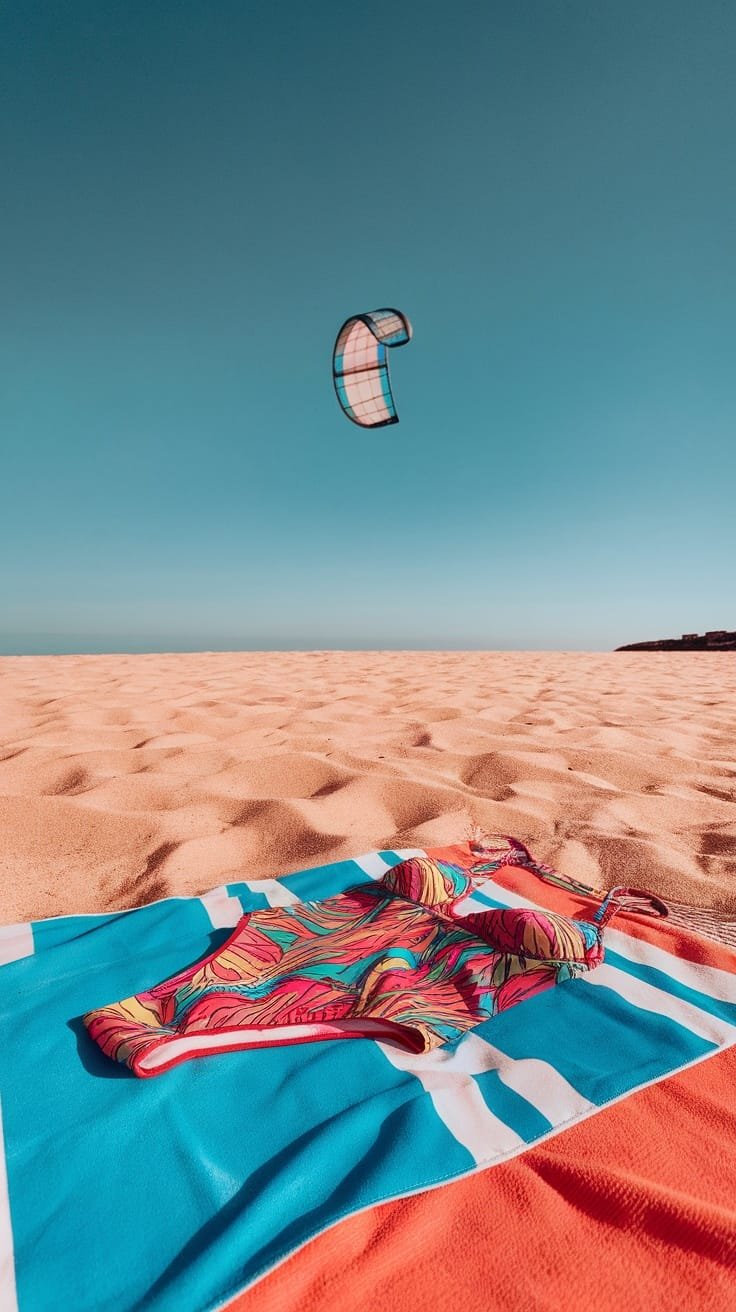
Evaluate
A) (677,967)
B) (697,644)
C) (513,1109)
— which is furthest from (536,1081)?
(697,644)

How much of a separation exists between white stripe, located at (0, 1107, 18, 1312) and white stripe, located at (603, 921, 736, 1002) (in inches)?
50.0

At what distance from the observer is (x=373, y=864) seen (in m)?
2.05

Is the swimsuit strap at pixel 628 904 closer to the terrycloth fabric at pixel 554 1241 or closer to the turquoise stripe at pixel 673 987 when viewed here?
the turquoise stripe at pixel 673 987

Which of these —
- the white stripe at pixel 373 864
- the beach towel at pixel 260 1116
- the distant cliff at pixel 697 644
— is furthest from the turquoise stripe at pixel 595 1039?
the distant cliff at pixel 697 644

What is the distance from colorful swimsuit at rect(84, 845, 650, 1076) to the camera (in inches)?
46.0

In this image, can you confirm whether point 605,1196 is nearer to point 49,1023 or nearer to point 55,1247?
point 55,1247

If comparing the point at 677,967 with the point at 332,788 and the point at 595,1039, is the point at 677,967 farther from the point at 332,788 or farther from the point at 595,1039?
the point at 332,788

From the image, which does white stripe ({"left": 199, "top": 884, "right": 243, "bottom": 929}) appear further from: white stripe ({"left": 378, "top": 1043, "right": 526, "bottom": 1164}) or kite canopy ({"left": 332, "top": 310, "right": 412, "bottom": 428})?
kite canopy ({"left": 332, "top": 310, "right": 412, "bottom": 428})

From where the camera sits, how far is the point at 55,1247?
80 centimetres

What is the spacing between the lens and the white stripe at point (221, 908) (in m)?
1.71

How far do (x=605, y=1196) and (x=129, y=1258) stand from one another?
64 centimetres

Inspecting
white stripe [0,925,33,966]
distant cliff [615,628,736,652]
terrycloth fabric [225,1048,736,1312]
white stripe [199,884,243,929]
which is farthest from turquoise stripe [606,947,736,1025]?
distant cliff [615,628,736,652]

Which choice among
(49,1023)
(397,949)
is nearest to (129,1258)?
(49,1023)

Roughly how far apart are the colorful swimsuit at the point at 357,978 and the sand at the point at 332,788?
0.59m
